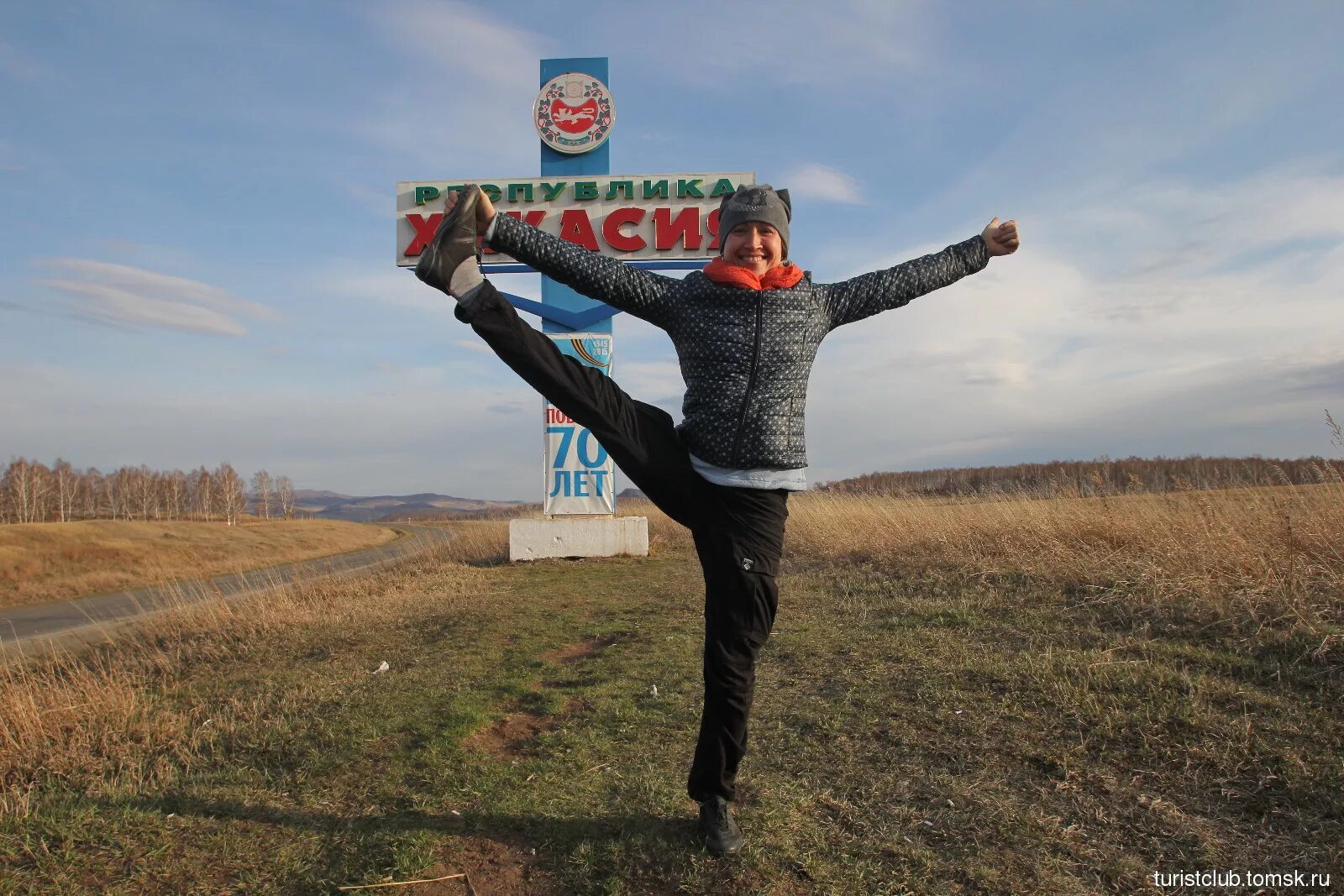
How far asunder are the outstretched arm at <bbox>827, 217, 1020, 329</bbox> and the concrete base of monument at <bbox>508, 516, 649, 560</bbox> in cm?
948

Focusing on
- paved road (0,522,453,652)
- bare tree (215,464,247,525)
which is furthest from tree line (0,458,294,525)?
paved road (0,522,453,652)

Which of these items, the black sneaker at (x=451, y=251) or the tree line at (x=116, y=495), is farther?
the tree line at (x=116, y=495)

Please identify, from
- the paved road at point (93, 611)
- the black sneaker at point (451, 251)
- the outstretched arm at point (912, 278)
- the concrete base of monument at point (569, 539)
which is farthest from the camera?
the concrete base of monument at point (569, 539)

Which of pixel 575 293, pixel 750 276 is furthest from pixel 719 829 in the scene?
pixel 575 293

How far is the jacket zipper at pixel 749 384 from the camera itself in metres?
2.50

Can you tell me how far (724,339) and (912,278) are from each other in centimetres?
81

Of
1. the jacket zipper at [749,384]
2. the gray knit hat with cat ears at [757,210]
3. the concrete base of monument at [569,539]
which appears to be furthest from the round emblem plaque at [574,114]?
the jacket zipper at [749,384]

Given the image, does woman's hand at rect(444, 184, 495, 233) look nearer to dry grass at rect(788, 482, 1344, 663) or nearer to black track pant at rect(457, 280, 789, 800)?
black track pant at rect(457, 280, 789, 800)

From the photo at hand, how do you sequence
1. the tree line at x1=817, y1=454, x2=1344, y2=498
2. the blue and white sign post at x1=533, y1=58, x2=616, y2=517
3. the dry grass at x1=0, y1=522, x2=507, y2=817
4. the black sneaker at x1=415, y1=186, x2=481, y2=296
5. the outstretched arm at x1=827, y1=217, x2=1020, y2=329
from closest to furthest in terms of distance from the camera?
the black sneaker at x1=415, y1=186, x2=481, y2=296, the outstretched arm at x1=827, y1=217, x2=1020, y2=329, the dry grass at x1=0, y1=522, x2=507, y2=817, the tree line at x1=817, y1=454, x2=1344, y2=498, the blue and white sign post at x1=533, y1=58, x2=616, y2=517

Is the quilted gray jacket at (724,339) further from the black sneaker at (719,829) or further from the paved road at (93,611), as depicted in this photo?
the paved road at (93,611)

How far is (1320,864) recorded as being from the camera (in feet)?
7.46

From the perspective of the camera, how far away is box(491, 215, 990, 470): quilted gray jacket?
251 centimetres

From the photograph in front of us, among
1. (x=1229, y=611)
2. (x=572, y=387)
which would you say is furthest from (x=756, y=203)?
(x=1229, y=611)

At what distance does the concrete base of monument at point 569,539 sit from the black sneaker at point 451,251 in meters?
9.72
